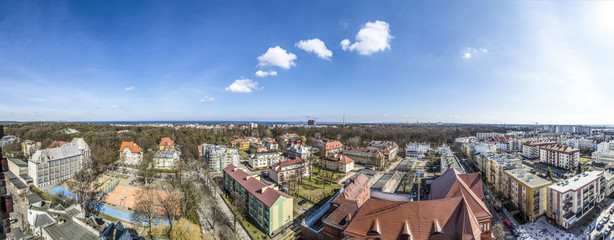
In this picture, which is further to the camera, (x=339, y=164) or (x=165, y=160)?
(x=339, y=164)

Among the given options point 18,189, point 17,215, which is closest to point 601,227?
point 17,215

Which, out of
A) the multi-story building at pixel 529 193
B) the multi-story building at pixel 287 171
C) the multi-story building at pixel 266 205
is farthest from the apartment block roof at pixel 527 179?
the multi-story building at pixel 287 171

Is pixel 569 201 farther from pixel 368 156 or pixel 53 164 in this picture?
pixel 53 164

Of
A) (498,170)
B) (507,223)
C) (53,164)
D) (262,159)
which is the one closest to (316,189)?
(262,159)

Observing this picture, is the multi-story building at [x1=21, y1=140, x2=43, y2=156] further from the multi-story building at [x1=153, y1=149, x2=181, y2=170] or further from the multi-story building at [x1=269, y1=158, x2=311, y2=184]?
the multi-story building at [x1=269, y1=158, x2=311, y2=184]

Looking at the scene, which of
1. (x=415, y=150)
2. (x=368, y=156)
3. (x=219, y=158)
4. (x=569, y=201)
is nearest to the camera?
(x=569, y=201)

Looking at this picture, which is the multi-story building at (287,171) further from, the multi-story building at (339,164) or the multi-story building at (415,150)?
the multi-story building at (415,150)

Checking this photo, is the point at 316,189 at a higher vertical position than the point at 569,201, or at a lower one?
lower

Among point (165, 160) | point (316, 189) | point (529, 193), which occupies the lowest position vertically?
point (316, 189)
